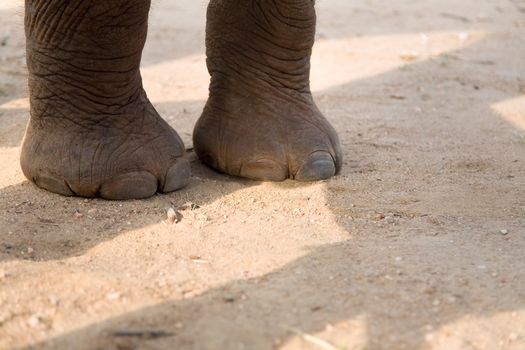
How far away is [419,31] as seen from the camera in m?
5.61

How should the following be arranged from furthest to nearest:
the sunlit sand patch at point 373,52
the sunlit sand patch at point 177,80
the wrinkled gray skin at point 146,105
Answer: the sunlit sand patch at point 373,52
the sunlit sand patch at point 177,80
the wrinkled gray skin at point 146,105

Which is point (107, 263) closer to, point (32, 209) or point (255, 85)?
point (32, 209)

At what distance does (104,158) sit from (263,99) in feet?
1.90

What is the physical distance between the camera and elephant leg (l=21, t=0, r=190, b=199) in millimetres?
2783

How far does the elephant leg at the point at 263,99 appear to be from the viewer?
3.07 metres

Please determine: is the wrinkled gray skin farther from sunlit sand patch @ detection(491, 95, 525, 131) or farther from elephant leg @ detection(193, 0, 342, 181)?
sunlit sand patch @ detection(491, 95, 525, 131)

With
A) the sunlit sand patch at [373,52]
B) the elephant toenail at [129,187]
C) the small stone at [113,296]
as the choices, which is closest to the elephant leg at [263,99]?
the elephant toenail at [129,187]

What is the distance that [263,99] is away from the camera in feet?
10.4

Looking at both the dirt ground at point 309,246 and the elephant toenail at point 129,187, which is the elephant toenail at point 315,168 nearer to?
the dirt ground at point 309,246

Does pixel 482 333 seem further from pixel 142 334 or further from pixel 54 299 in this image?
pixel 54 299

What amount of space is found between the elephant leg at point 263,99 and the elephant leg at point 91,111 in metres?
0.22

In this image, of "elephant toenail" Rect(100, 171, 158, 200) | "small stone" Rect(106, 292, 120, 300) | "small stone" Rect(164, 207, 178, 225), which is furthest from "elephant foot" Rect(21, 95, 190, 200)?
"small stone" Rect(106, 292, 120, 300)

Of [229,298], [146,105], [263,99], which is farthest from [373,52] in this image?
[229,298]

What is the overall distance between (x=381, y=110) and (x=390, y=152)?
623 millimetres
